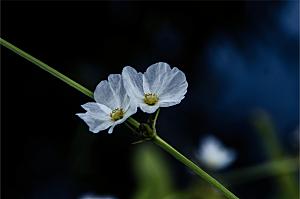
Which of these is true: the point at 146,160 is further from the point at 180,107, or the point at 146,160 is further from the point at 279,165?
the point at 180,107

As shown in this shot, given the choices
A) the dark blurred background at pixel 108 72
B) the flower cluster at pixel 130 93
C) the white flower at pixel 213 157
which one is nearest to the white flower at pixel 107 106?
the flower cluster at pixel 130 93

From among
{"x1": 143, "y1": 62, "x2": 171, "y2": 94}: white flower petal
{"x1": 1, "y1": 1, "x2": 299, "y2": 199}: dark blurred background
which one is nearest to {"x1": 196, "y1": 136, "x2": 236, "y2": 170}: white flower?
{"x1": 1, "y1": 1, "x2": 299, "y2": 199}: dark blurred background

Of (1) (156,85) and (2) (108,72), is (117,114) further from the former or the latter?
(2) (108,72)

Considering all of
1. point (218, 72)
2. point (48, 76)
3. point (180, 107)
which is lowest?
point (48, 76)

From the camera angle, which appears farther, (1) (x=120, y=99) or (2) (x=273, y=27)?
(2) (x=273, y=27)

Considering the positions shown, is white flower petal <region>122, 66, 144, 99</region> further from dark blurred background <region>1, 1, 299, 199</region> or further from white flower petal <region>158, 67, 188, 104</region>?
dark blurred background <region>1, 1, 299, 199</region>

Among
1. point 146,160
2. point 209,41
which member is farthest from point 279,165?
point 209,41

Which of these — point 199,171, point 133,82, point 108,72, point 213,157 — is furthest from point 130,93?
point 108,72
